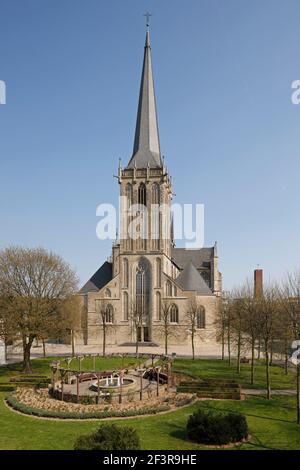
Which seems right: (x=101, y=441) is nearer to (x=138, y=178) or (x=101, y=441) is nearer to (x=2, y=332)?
(x=2, y=332)

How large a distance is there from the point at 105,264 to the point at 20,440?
187 feet

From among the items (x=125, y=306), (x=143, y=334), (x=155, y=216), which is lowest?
(x=143, y=334)

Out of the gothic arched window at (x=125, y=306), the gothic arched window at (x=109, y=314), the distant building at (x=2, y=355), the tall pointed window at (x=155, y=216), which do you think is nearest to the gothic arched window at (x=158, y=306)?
the gothic arched window at (x=125, y=306)

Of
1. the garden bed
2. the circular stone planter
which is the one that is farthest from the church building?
the garden bed

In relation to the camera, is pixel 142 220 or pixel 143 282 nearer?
pixel 143 282

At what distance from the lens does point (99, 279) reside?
7394 centimetres

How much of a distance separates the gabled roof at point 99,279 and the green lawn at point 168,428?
42837 mm

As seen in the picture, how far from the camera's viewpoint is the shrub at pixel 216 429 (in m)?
18.6

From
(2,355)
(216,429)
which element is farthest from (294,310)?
(2,355)

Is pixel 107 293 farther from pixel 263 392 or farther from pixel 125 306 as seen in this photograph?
pixel 263 392

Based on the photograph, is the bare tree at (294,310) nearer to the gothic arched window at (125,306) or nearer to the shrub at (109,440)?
the shrub at (109,440)

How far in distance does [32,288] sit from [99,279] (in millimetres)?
32509

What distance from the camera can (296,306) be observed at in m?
24.4

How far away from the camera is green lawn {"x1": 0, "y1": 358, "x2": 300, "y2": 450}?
19078 mm
